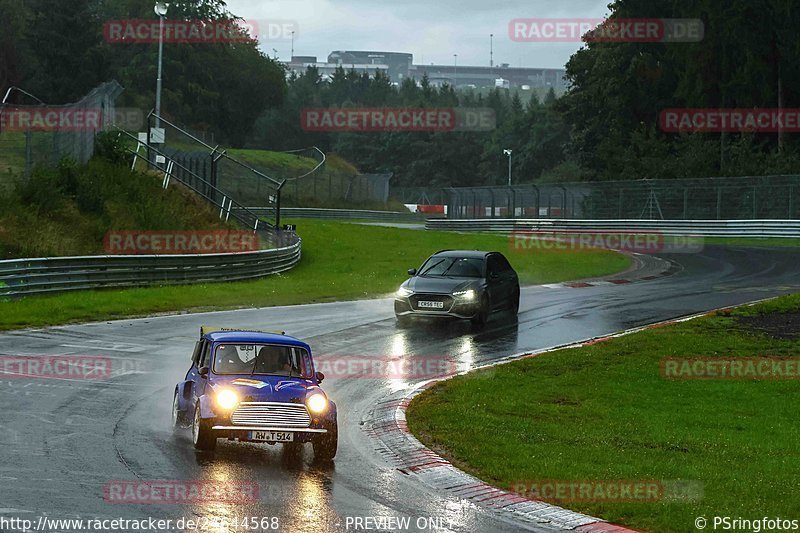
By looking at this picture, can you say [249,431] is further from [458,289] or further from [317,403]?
[458,289]

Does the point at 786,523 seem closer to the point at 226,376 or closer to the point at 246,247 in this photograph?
the point at 226,376

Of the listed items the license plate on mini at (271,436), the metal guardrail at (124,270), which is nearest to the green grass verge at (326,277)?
the metal guardrail at (124,270)

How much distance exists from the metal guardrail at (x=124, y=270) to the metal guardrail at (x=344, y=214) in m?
37.4

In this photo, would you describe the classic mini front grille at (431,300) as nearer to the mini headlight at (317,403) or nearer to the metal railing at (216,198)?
the mini headlight at (317,403)

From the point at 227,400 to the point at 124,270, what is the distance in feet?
57.8

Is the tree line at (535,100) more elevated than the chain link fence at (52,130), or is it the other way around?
the tree line at (535,100)

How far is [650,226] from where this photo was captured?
59375mm

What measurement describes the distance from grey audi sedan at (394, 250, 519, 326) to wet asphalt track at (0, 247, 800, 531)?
1.39 ft

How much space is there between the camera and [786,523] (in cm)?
891

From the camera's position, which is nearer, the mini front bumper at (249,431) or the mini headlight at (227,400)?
the mini front bumper at (249,431)

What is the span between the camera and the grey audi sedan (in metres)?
22.9

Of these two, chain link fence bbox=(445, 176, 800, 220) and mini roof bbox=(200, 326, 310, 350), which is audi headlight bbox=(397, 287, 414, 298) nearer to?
mini roof bbox=(200, 326, 310, 350)

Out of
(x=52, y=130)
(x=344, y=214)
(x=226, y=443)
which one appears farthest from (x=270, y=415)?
(x=344, y=214)

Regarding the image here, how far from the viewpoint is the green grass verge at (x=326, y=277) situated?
78.4 feet
